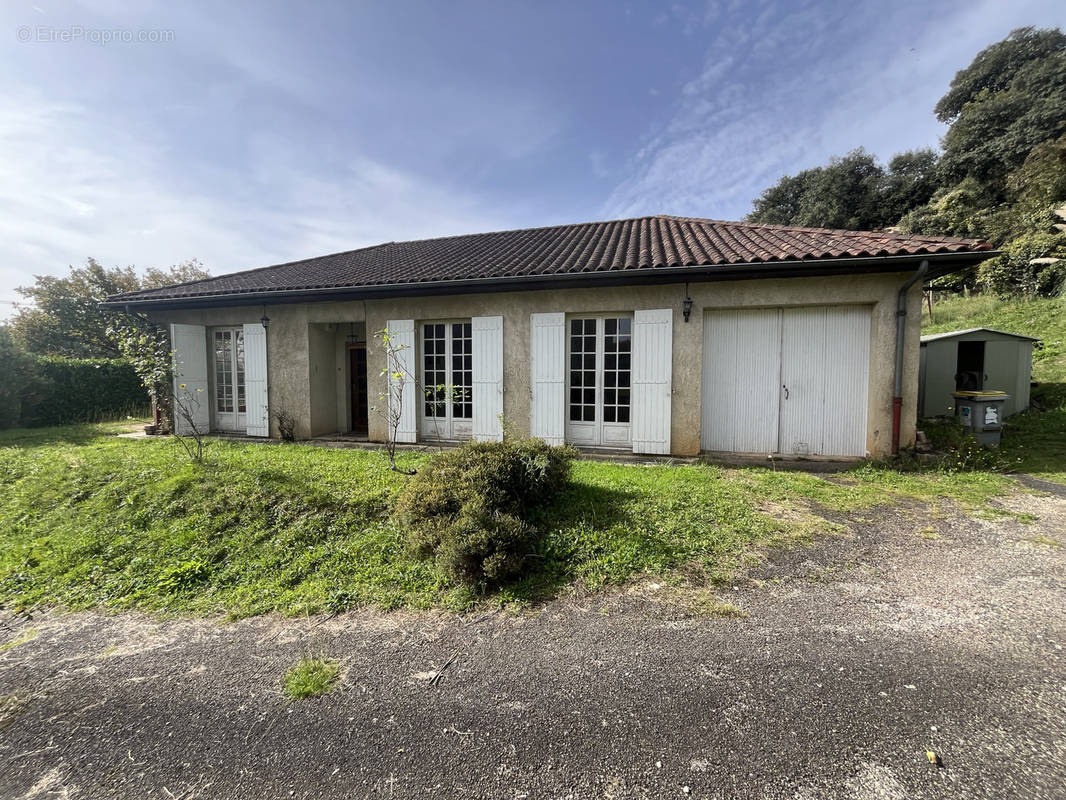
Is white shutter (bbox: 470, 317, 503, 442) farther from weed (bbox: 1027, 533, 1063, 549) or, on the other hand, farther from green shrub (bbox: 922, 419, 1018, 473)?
green shrub (bbox: 922, 419, 1018, 473)

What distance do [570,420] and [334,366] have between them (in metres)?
5.16

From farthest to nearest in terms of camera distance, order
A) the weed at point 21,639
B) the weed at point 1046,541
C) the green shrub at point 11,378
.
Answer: the green shrub at point 11,378, the weed at point 1046,541, the weed at point 21,639

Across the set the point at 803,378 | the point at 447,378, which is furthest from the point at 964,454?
the point at 447,378

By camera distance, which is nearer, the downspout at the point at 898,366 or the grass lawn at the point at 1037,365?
the downspout at the point at 898,366

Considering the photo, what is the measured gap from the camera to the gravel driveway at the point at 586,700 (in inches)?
67.1

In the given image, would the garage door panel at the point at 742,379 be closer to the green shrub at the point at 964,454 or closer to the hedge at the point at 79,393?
the green shrub at the point at 964,454

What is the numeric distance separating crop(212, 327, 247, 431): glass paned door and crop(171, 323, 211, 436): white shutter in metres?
0.19

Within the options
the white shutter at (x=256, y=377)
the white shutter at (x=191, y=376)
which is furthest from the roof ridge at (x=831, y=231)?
the white shutter at (x=191, y=376)

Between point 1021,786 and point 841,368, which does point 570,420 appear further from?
point 1021,786

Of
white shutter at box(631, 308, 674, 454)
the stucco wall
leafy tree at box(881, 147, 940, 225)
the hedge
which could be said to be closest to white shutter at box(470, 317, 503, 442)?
the stucco wall

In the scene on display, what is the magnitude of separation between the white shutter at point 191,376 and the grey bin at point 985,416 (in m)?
13.3

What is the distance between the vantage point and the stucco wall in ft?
19.9

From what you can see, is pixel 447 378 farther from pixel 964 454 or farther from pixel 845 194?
pixel 845 194

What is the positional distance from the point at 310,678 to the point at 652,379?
5632 millimetres
